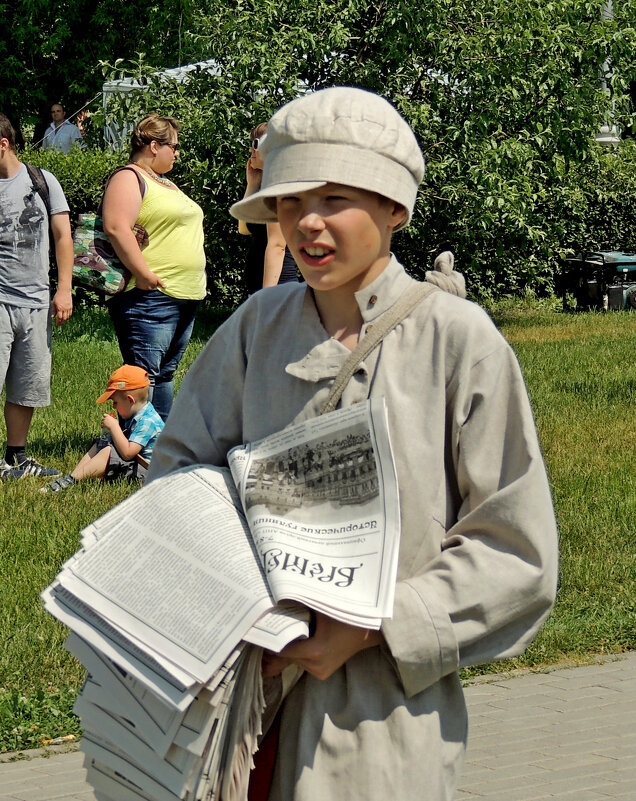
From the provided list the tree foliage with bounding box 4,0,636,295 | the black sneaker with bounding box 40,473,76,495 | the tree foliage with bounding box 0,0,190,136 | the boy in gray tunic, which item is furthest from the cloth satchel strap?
the tree foliage with bounding box 0,0,190,136

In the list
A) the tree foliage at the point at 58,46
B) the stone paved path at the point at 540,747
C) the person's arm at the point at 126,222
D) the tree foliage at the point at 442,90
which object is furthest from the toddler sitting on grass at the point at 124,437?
the tree foliage at the point at 58,46

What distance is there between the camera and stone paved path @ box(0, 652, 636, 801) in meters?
4.20

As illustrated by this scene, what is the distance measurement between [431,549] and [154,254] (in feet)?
19.9

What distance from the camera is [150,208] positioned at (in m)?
7.99

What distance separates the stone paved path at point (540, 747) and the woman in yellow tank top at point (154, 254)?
355cm

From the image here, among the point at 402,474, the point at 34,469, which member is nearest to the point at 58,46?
the point at 34,469

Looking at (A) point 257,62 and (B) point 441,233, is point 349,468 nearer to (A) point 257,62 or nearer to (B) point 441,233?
(A) point 257,62

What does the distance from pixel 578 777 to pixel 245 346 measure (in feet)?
8.27

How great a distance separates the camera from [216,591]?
6.82 feet

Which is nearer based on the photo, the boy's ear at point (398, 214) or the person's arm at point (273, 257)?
the boy's ear at point (398, 214)

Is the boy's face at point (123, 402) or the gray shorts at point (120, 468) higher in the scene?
the boy's face at point (123, 402)

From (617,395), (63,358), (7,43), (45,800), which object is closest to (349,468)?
(45,800)

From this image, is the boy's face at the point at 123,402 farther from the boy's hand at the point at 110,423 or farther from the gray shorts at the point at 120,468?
the gray shorts at the point at 120,468

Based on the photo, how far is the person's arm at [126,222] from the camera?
7.76 metres
